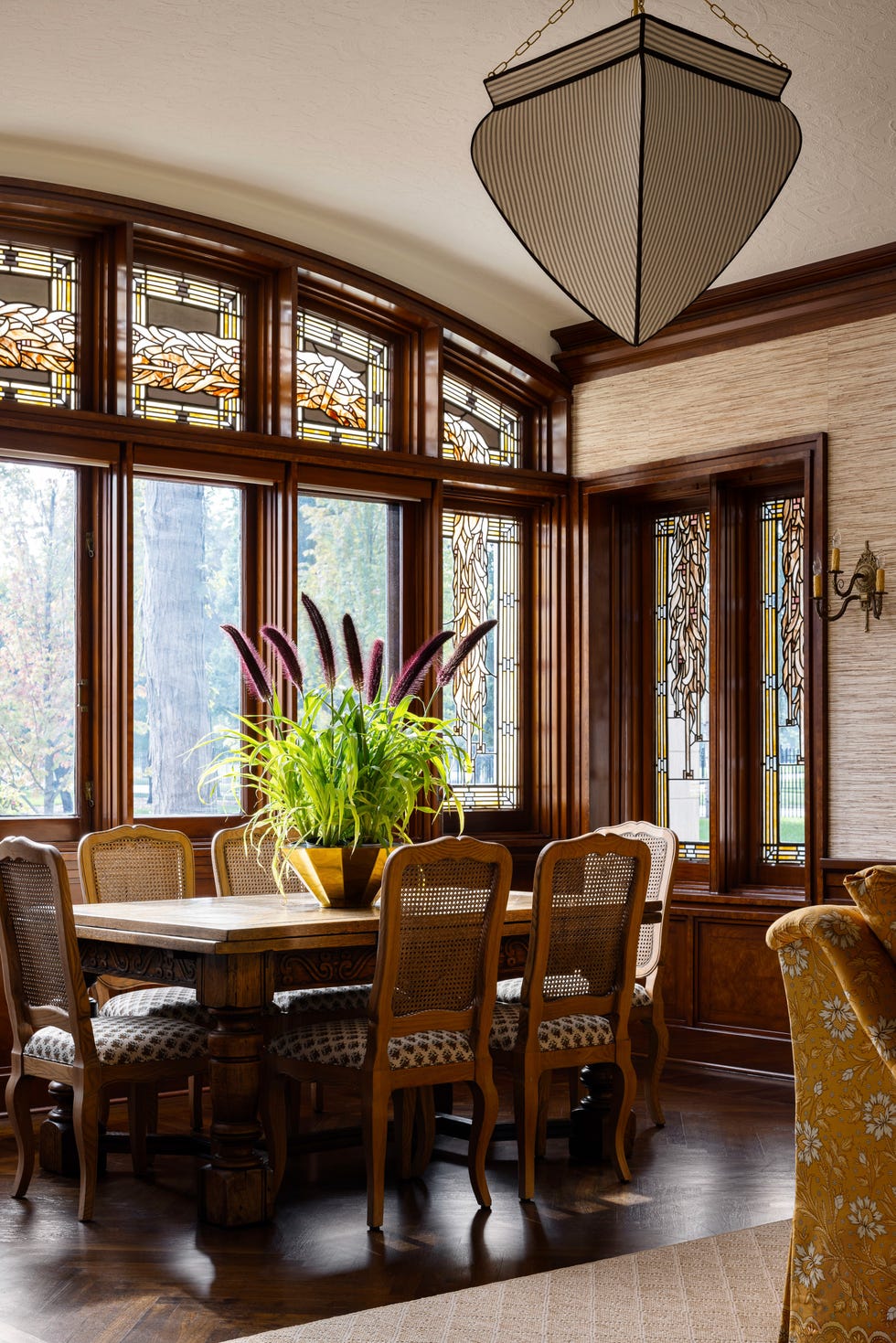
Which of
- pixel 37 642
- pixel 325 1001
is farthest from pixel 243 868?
pixel 37 642

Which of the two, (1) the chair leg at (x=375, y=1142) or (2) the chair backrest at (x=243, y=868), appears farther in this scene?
(2) the chair backrest at (x=243, y=868)

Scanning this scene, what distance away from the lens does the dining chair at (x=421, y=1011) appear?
13.1 feet

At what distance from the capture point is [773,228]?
19.7 ft

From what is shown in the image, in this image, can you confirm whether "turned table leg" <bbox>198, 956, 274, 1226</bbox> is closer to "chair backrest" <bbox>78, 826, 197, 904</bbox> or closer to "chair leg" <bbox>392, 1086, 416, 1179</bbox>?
"chair leg" <bbox>392, 1086, 416, 1179</bbox>

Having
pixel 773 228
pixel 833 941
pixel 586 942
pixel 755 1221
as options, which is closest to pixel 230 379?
pixel 773 228

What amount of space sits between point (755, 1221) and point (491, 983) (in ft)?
3.07

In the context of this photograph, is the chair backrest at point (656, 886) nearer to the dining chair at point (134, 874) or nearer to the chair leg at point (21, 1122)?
the dining chair at point (134, 874)

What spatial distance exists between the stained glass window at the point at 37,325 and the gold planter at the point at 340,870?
226 centimetres

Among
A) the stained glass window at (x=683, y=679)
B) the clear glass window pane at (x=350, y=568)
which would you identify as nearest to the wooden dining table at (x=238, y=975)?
the clear glass window pane at (x=350, y=568)

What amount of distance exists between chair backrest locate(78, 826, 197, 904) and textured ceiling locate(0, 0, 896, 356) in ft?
8.03

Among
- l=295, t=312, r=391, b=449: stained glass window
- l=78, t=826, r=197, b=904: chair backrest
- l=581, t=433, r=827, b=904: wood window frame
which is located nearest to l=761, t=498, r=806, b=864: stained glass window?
l=581, t=433, r=827, b=904: wood window frame

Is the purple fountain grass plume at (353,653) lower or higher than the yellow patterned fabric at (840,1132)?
higher

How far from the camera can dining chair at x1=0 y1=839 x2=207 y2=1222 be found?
158 inches

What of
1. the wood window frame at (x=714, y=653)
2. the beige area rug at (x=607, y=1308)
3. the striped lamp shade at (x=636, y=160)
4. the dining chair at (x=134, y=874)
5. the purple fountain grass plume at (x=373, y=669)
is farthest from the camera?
the wood window frame at (x=714, y=653)
